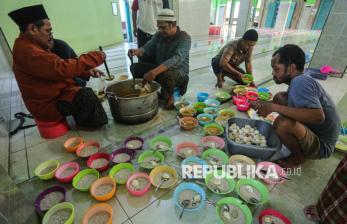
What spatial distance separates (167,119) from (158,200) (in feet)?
2.94

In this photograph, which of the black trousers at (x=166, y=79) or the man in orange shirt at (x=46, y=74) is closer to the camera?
the man in orange shirt at (x=46, y=74)

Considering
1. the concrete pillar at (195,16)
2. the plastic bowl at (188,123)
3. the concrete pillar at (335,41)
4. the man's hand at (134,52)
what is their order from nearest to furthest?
the plastic bowl at (188,123) → the man's hand at (134,52) → the concrete pillar at (335,41) → the concrete pillar at (195,16)

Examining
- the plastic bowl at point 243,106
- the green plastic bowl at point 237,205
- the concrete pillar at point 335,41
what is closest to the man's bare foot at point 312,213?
the green plastic bowl at point 237,205

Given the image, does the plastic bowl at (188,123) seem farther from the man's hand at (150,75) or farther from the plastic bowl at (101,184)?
the plastic bowl at (101,184)

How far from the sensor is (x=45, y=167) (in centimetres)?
122

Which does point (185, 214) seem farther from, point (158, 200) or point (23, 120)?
point (23, 120)

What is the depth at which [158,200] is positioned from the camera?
1040 mm

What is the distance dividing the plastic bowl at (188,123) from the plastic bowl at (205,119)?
0.05 meters

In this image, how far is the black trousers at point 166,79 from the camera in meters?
1.88

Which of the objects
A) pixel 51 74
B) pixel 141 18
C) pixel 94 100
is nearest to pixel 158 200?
pixel 94 100

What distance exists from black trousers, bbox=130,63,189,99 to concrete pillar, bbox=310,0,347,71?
266 cm

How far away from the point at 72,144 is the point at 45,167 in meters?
0.24

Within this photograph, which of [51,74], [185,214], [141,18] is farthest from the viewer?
[141,18]

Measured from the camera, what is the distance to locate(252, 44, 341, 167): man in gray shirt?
973mm
